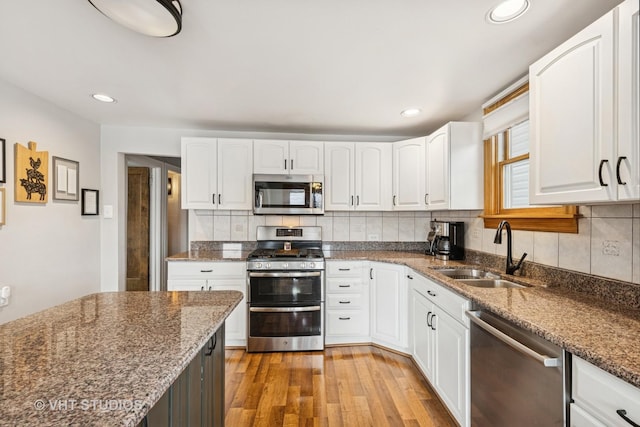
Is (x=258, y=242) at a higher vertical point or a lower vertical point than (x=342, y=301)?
higher

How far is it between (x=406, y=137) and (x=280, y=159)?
1.59 meters

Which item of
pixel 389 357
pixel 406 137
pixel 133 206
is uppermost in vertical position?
pixel 406 137

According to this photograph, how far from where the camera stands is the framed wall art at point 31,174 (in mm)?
2318

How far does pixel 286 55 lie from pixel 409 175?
6.06 ft

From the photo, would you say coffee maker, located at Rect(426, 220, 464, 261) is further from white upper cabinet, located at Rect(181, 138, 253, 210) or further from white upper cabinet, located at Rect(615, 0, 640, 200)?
white upper cabinet, located at Rect(181, 138, 253, 210)

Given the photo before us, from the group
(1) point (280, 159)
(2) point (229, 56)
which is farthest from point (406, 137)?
(2) point (229, 56)

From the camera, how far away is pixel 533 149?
5.12ft

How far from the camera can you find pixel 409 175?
10.3ft

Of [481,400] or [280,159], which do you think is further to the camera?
[280,159]

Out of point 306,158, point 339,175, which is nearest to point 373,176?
point 339,175

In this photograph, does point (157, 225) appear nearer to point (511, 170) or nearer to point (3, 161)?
point (3, 161)

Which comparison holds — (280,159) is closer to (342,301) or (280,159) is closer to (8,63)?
(342,301)

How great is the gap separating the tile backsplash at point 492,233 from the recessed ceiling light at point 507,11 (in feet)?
3.52

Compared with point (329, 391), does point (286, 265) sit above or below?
above
